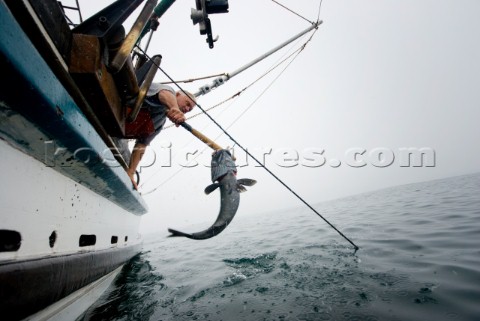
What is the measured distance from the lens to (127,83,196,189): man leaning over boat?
118 inches

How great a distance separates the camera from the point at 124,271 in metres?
5.50

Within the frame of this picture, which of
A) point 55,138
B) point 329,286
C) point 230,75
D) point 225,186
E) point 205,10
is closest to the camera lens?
point 55,138

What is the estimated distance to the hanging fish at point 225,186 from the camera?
9.28 feet

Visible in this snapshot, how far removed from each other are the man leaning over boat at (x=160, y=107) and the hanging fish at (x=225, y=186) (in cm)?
72

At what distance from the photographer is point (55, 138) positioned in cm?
161

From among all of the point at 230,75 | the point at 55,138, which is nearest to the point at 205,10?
the point at 55,138

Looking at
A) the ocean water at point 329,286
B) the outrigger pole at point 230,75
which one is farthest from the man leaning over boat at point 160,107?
the outrigger pole at point 230,75

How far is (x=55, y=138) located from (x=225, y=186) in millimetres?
1817

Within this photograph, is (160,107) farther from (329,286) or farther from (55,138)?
(329,286)

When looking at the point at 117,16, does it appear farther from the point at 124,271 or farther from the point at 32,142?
the point at 124,271

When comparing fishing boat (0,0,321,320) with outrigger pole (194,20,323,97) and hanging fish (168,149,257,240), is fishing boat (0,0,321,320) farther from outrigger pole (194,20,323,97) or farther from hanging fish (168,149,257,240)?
outrigger pole (194,20,323,97)

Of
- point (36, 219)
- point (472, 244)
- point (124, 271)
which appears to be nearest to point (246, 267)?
point (124, 271)

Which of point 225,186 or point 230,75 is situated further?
point 230,75

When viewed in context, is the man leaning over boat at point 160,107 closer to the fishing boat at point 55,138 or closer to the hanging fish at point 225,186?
the fishing boat at point 55,138
